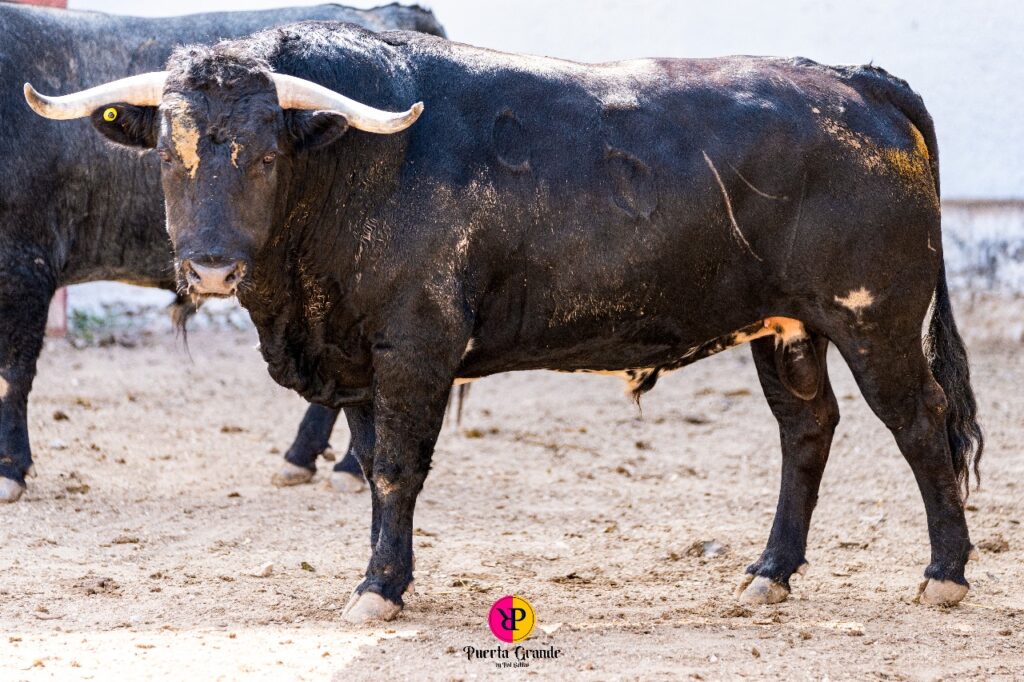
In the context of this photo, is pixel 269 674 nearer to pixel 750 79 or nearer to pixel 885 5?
pixel 750 79

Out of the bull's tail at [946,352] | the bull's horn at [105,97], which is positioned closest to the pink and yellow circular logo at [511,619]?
the bull's tail at [946,352]

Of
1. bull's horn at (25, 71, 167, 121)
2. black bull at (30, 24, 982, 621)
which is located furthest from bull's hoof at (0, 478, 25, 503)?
bull's horn at (25, 71, 167, 121)

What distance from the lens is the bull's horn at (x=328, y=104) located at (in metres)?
5.55

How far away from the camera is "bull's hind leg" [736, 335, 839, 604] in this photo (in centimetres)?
649

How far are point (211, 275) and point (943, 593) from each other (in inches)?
134

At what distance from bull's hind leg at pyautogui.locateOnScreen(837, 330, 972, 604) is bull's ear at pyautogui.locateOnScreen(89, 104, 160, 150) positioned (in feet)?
10.0

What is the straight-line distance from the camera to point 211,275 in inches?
208

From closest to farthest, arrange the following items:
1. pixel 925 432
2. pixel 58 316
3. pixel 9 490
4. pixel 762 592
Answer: pixel 925 432, pixel 762 592, pixel 9 490, pixel 58 316

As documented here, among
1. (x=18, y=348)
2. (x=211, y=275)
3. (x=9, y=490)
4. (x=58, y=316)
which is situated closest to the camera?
(x=211, y=275)

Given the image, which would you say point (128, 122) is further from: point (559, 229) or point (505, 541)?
point (505, 541)

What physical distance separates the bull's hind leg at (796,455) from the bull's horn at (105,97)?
3003mm

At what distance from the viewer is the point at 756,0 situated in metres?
12.6

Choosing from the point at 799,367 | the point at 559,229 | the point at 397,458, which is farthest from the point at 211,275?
the point at 799,367

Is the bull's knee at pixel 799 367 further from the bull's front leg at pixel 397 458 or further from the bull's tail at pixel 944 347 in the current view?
the bull's front leg at pixel 397 458
